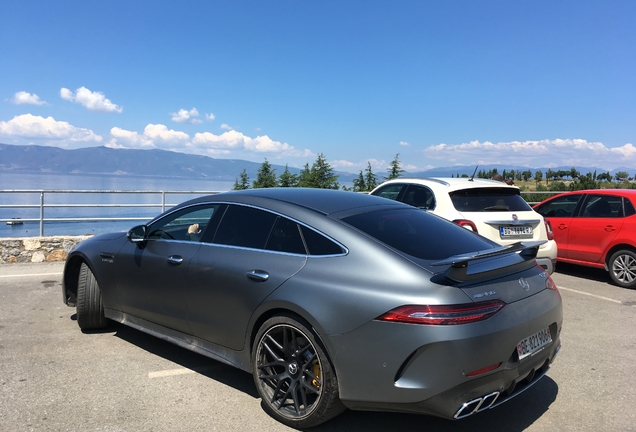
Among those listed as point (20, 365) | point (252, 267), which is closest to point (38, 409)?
point (20, 365)

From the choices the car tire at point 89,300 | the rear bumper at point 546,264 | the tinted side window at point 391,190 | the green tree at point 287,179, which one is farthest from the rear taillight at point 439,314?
the green tree at point 287,179

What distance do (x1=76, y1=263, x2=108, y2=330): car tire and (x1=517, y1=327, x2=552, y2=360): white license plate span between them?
13.3 ft

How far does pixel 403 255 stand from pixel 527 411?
1.58 m

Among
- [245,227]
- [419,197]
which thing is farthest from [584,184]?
[245,227]

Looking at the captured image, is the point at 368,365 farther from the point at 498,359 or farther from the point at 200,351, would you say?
the point at 200,351

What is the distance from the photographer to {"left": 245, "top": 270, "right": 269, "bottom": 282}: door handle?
11.0 feet

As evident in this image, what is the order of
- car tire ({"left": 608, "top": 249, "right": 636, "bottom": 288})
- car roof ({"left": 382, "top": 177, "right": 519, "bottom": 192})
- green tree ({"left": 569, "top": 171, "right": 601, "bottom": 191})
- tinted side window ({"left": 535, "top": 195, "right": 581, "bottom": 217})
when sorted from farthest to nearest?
green tree ({"left": 569, "top": 171, "right": 601, "bottom": 191}) → tinted side window ({"left": 535, "top": 195, "right": 581, "bottom": 217}) → car tire ({"left": 608, "top": 249, "right": 636, "bottom": 288}) → car roof ({"left": 382, "top": 177, "right": 519, "bottom": 192})

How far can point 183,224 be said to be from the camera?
4.55 meters

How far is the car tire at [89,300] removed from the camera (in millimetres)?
5016

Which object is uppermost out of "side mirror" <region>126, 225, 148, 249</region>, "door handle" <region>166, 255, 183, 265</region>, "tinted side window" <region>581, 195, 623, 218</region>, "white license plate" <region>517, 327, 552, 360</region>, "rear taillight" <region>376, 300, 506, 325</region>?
"tinted side window" <region>581, 195, 623, 218</region>

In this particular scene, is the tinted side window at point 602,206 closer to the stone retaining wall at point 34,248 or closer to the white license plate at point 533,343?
the white license plate at point 533,343

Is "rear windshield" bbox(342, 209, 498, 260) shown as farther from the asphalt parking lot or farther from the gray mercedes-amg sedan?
the asphalt parking lot

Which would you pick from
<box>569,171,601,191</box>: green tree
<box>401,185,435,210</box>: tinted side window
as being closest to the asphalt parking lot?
<box>401,185,435,210</box>: tinted side window

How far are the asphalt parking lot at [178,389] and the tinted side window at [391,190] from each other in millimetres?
3378
